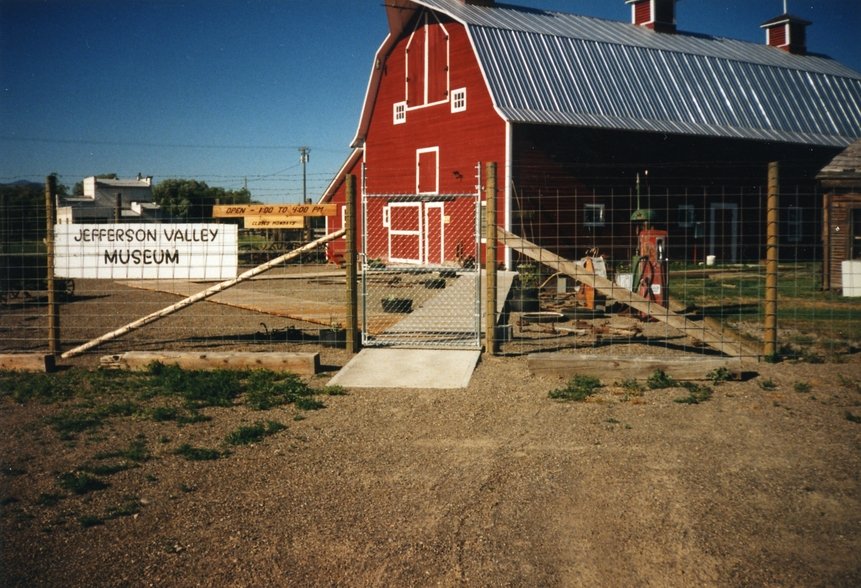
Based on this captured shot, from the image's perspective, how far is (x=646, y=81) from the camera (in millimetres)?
27375

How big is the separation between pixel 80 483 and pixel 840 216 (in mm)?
19134

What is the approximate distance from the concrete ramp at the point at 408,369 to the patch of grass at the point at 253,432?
1.70 metres

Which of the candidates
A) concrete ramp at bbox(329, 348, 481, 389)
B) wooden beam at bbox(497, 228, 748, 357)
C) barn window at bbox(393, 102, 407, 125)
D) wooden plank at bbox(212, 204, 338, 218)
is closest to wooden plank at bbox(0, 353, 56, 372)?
wooden plank at bbox(212, 204, 338, 218)

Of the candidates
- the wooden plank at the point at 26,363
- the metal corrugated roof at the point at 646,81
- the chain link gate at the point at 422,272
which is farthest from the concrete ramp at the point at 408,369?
the metal corrugated roof at the point at 646,81

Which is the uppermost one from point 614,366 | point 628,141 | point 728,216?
point 628,141

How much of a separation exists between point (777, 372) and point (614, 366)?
6.17 feet

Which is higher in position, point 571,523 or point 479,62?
point 479,62

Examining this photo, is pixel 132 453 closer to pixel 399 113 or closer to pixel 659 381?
pixel 659 381

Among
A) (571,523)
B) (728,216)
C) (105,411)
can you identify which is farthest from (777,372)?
(728,216)

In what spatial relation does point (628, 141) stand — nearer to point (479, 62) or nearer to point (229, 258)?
point (479, 62)

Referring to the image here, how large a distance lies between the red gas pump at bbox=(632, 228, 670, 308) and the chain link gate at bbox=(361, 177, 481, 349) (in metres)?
2.84

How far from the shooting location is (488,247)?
386 inches

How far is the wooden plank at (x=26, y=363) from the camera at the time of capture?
9.25 m

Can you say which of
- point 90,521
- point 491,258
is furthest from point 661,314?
point 90,521
